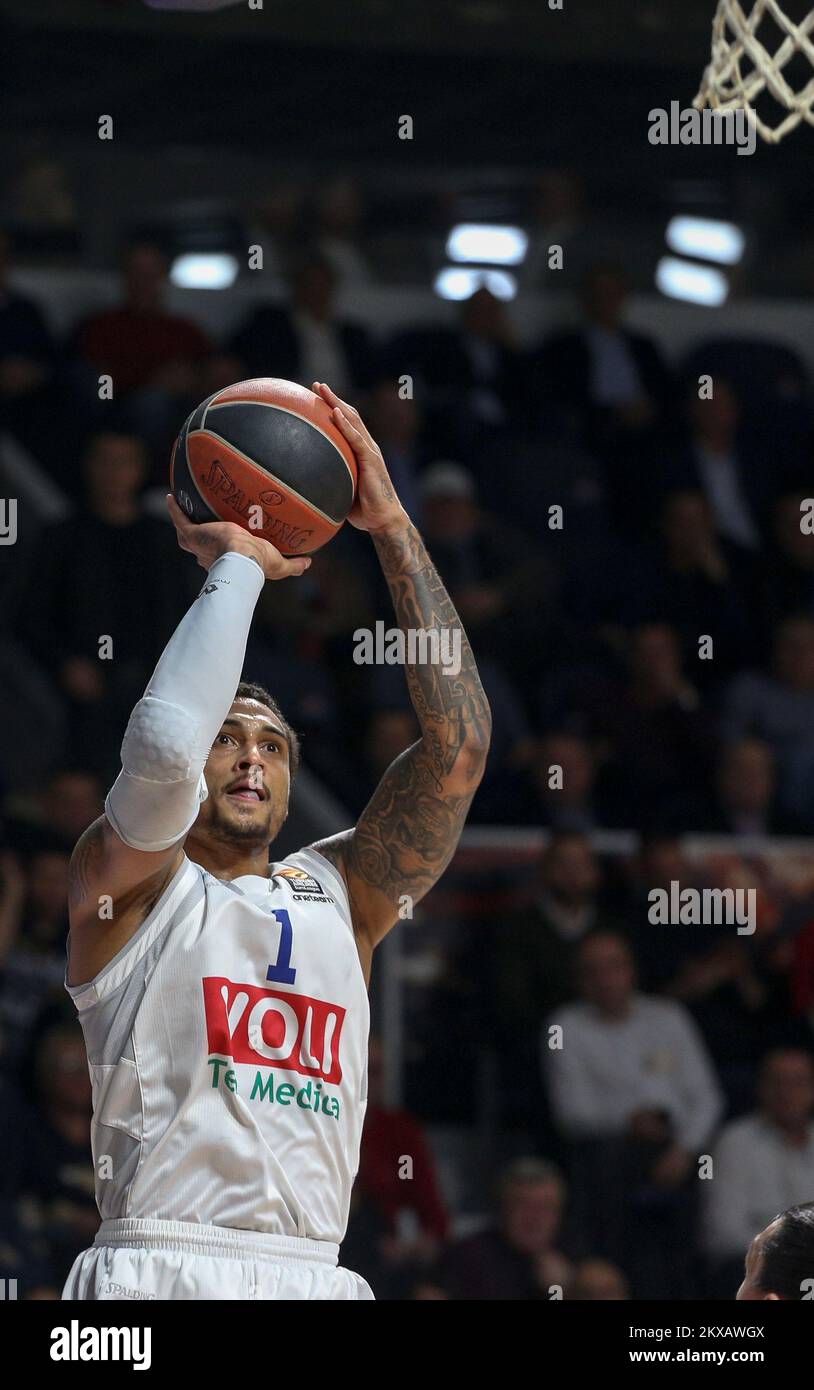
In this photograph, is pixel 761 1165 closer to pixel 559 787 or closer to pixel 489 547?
pixel 559 787

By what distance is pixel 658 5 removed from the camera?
9328 mm

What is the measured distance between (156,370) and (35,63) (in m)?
2.01

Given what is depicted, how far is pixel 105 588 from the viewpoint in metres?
6.92

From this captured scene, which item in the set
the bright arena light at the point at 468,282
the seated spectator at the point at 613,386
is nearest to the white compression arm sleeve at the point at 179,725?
the seated spectator at the point at 613,386

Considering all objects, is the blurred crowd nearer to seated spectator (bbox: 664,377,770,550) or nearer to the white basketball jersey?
seated spectator (bbox: 664,377,770,550)

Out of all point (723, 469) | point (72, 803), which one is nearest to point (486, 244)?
point (723, 469)

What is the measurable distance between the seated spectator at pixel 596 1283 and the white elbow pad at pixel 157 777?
343cm

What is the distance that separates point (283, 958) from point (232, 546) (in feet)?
2.37

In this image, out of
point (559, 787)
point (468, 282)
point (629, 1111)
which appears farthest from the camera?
point (468, 282)

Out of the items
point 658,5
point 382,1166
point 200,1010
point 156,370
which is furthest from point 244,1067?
point 658,5

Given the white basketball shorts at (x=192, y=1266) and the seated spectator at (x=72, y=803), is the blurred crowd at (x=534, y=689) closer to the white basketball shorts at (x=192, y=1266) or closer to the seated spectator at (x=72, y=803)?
the seated spectator at (x=72, y=803)

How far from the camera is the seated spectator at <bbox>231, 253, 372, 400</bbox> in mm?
8000

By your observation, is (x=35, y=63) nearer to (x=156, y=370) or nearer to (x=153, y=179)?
(x=153, y=179)

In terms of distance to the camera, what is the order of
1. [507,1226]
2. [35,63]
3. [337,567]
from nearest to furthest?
[507,1226], [337,567], [35,63]
